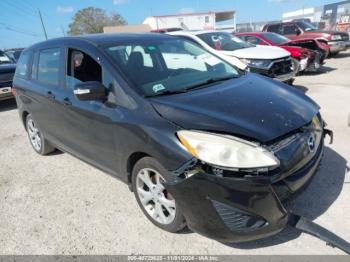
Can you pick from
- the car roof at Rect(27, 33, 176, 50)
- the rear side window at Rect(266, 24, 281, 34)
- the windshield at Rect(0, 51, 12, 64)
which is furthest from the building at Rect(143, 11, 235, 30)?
the car roof at Rect(27, 33, 176, 50)

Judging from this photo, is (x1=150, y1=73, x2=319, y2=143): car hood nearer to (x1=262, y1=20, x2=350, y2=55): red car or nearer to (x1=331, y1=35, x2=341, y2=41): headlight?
(x1=262, y1=20, x2=350, y2=55): red car

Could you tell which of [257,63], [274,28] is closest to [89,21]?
[274,28]

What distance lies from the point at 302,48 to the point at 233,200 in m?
8.50

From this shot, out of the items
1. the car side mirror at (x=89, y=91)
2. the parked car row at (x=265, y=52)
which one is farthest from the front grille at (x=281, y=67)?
the car side mirror at (x=89, y=91)

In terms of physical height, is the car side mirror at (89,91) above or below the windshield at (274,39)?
above

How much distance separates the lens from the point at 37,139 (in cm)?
518

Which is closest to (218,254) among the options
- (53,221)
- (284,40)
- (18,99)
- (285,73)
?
(53,221)

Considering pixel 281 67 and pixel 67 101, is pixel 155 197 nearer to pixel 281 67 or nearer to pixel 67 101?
pixel 67 101

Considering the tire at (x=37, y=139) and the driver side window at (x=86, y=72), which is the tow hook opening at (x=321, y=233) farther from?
the tire at (x=37, y=139)

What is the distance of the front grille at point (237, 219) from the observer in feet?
7.67

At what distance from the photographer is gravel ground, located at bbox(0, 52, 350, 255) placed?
2.76 m

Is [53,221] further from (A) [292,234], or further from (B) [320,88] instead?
(B) [320,88]

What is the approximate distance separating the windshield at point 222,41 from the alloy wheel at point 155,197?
6.45 meters

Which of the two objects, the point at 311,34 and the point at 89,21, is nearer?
the point at 311,34
